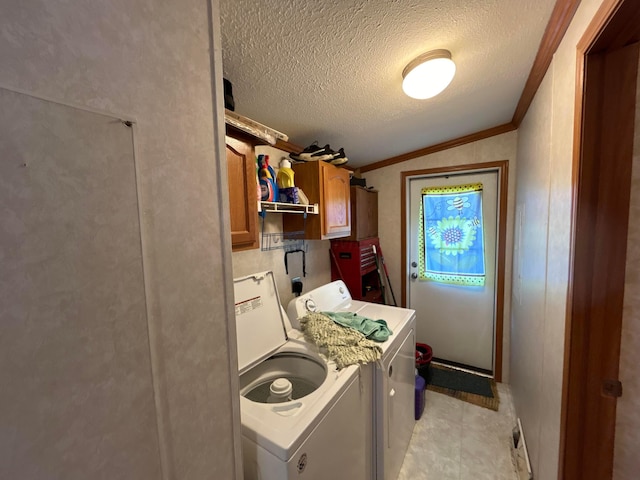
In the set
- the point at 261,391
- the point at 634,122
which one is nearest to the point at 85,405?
the point at 261,391

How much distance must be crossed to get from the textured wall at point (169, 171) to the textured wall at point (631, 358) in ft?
4.03

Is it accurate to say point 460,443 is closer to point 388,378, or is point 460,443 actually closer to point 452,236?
point 388,378

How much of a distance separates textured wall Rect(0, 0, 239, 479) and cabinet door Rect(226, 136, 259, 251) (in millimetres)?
457

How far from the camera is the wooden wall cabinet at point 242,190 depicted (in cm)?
107

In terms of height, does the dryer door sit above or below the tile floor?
above

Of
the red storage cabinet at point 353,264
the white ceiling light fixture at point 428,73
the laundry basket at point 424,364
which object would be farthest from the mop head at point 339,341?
the white ceiling light fixture at point 428,73

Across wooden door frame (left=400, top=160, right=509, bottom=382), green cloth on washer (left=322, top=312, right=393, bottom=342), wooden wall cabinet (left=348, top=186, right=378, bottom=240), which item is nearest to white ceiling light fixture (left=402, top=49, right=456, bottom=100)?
wooden wall cabinet (left=348, top=186, right=378, bottom=240)

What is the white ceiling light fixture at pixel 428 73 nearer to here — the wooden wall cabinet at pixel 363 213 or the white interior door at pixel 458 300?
the wooden wall cabinet at pixel 363 213

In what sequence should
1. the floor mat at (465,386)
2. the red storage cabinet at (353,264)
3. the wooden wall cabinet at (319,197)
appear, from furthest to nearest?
1. the red storage cabinet at (353,264)
2. the floor mat at (465,386)
3. the wooden wall cabinet at (319,197)

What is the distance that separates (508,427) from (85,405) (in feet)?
8.64

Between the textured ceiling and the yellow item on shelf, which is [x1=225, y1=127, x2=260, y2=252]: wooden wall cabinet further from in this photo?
the yellow item on shelf

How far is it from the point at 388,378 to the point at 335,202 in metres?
1.19

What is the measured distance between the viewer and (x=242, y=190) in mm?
1129

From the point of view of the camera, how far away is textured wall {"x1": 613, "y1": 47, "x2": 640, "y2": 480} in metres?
0.82
